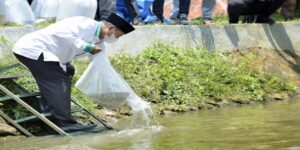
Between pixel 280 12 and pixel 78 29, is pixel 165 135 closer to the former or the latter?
pixel 78 29

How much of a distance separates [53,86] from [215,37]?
4539mm

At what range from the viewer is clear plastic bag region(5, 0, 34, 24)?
986 cm

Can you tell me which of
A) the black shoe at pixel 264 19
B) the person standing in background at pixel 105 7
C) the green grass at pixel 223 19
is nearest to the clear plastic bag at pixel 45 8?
the person standing in background at pixel 105 7

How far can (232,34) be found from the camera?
450 inches

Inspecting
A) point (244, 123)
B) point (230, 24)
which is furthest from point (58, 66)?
point (230, 24)

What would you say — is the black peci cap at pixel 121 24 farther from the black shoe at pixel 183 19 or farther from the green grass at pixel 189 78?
the black shoe at pixel 183 19

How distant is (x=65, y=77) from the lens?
7355 millimetres

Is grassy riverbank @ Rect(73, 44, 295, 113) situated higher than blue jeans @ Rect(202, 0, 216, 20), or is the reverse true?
blue jeans @ Rect(202, 0, 216, 20)

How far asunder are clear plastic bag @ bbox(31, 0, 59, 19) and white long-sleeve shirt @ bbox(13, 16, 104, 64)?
297 centimetres

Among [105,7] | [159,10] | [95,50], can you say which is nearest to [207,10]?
[159,10]

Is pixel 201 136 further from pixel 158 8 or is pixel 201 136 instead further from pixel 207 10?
pixel 207 10

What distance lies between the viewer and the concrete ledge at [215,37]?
10.4m

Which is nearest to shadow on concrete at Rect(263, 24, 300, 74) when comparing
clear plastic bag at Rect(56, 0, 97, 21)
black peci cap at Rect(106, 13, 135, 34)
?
clear plastic bag at Rect(56, 0, 97, 21)

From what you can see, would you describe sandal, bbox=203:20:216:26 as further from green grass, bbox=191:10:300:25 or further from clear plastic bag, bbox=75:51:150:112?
clear plastic bag, bbox=75:51:150:112
